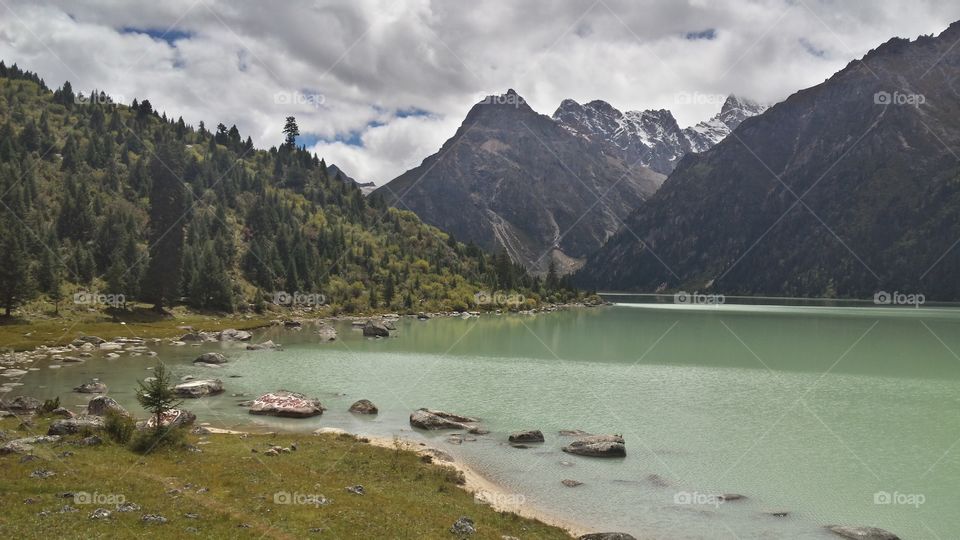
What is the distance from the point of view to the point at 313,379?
73.8 meters

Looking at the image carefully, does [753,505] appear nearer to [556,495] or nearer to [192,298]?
[556,495]

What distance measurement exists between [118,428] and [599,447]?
31083 millimetres

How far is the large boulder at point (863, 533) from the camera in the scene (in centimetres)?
2942

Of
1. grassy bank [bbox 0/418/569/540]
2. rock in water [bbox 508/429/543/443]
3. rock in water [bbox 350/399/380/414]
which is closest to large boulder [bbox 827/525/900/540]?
grassy bank [bbox 0/418/569/540]

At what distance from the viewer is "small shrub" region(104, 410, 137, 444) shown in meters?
35.8

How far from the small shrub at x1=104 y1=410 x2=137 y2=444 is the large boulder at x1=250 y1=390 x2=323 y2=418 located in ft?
55.1

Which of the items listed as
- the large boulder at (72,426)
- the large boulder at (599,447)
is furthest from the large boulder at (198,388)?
the large boulder at (599,447)

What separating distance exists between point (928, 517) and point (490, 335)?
349 feet
